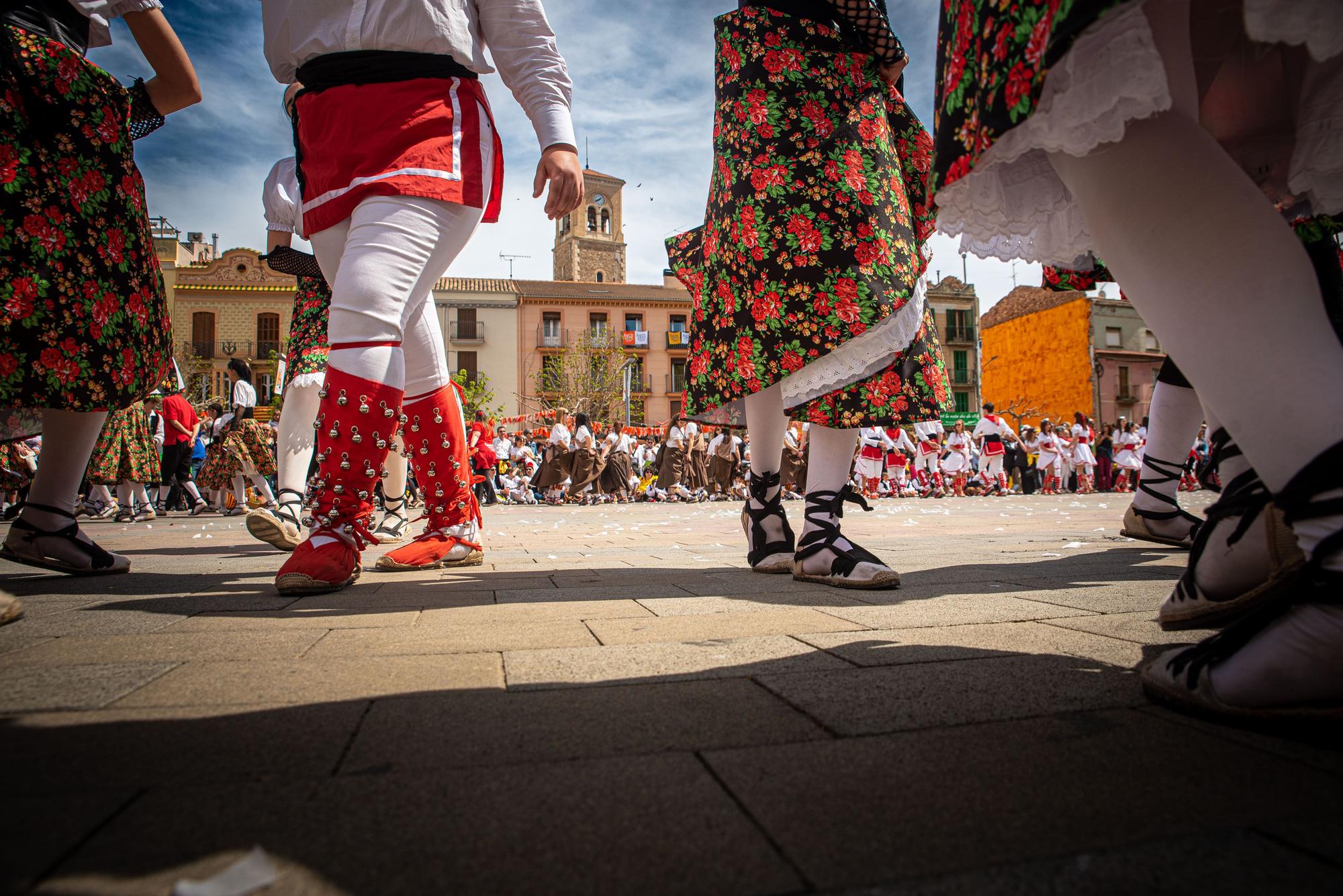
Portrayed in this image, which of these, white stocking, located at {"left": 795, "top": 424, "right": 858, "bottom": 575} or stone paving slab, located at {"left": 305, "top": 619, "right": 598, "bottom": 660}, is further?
white stocking, located at {"left": 795, "top": 424, "right": 858, "bottom": 575}

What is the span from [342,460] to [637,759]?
1.53 metres

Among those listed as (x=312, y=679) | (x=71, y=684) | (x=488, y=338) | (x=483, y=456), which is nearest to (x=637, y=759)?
(x=312, y=679)

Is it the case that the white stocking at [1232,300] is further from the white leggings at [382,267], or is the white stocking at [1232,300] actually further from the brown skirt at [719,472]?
the brown skirt at [719,472]

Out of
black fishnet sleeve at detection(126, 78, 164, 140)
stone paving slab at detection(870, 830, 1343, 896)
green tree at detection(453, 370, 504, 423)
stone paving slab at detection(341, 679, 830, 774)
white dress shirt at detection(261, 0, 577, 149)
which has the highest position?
green tree at detection(453, 370, 504, 423)

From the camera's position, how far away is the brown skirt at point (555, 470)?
14906 mm

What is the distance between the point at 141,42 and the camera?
2.16 m

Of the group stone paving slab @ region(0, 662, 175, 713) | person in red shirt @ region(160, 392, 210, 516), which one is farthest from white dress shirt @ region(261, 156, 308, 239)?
person in red shirt @ region(160, 392, 210, 516)

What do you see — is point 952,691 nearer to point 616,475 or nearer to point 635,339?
point 616,475

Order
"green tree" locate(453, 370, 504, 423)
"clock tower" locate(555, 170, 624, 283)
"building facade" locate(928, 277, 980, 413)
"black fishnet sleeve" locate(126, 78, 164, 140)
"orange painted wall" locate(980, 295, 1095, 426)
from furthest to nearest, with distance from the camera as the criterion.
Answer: "clock tower" locate(555, 170, 624, 283)
"building facade" locate(928, 277, 980, 413)
"orange painted wall" locate(980, 295, 1095, 426)
"green tree" locate(453, 370, 504, 423)
"black fishnet sleeve" locate(126, 78, 164, 140)

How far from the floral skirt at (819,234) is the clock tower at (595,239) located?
197 ft

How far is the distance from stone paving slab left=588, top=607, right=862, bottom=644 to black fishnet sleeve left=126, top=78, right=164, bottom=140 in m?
2.03

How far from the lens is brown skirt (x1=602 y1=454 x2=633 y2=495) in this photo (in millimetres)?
15461

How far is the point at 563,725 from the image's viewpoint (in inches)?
35.7

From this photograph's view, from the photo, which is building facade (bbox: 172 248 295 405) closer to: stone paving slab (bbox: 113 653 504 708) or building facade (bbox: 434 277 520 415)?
building facade (bbox: 434 277 520 415)
